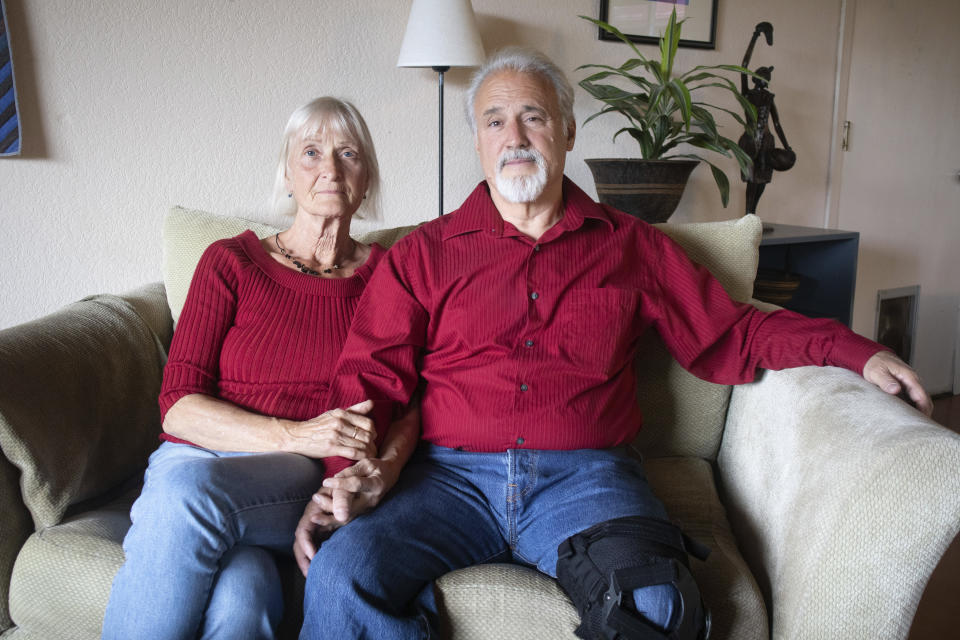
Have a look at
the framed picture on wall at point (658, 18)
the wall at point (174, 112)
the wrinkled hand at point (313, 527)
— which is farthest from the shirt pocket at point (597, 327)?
the framed picture on wall at point (658, 18)

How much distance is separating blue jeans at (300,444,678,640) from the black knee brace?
25 millimetres

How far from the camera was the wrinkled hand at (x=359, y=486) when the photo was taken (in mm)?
1113

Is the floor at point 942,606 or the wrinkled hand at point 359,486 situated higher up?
the wrinkled hand at point 359,486

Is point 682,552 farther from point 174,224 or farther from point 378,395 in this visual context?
point 174,224

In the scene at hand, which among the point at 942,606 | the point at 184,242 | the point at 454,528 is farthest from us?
the point at 942,606

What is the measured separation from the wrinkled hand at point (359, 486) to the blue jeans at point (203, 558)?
0.10 m

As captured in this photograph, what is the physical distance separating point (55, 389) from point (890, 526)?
1.30 m

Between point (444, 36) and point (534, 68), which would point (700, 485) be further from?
point (444, 36)

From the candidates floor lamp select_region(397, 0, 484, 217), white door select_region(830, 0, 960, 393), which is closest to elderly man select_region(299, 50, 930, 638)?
floor lamp select_region(397, 0, 484, 217)

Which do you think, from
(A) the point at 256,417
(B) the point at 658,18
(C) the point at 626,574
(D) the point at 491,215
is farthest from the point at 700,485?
(B) the point at 658,18

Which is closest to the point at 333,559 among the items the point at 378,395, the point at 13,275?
the point at 378,395

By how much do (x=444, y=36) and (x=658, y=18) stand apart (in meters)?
0.97

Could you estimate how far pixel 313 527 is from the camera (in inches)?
44.9

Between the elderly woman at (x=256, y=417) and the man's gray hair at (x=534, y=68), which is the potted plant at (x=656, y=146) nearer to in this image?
the man's gray hair at (x=534, y=68)
